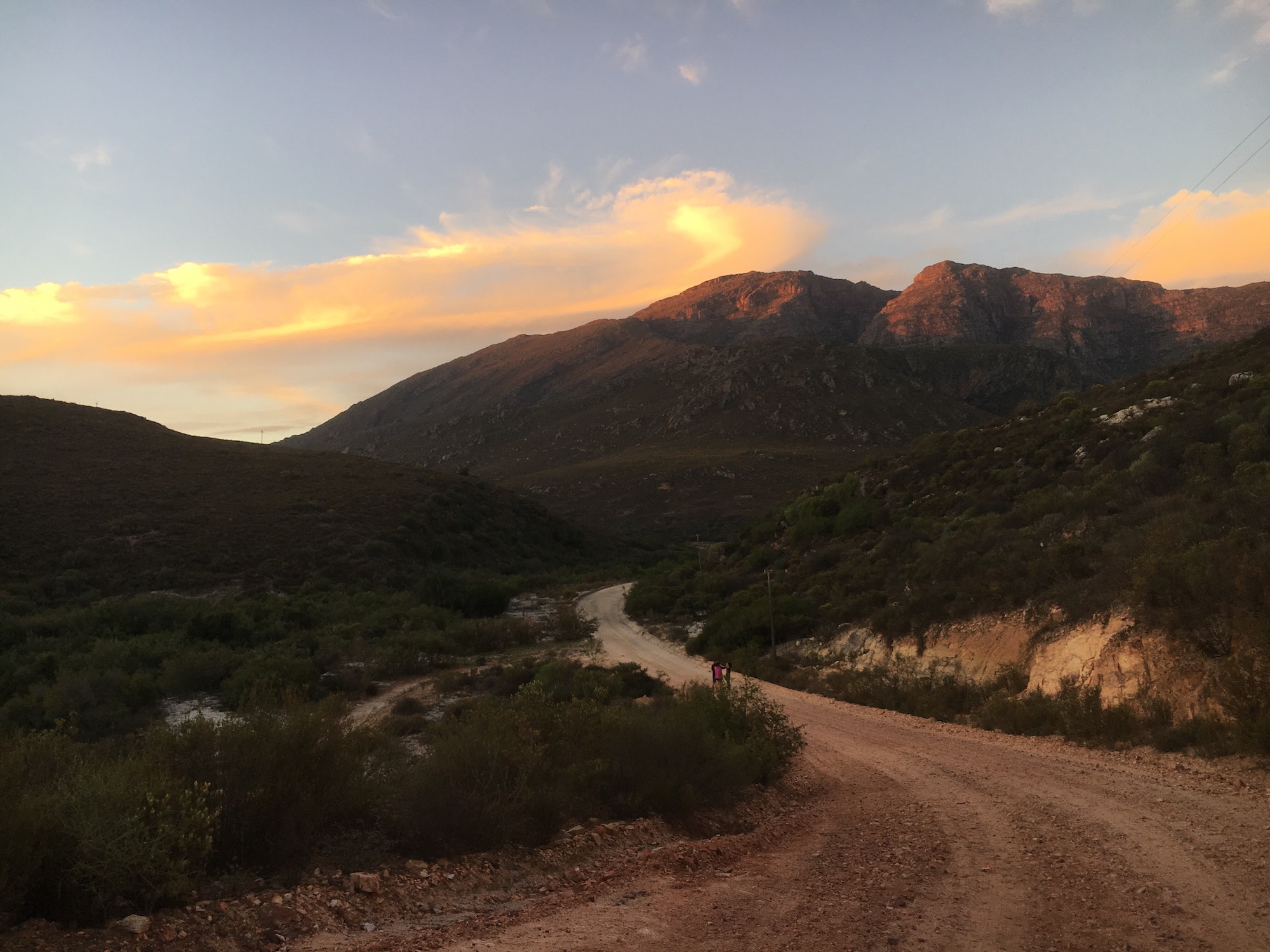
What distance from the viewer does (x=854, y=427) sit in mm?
111750

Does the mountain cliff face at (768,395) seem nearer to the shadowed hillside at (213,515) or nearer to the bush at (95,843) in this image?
the shadowed hillside at (213,515)

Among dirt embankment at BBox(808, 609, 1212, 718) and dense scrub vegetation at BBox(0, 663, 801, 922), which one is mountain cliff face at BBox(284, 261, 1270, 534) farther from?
dense scrub vegetation at BBox(0, 663, 801, 922)

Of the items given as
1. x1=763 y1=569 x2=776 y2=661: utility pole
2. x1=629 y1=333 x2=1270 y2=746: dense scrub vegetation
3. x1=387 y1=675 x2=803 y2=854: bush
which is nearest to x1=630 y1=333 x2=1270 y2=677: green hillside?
x1=629 y1=333 x2=1270 y2=746: dense scrub vegetation

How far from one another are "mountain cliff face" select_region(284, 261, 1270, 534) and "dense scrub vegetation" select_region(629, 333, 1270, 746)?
1316 inches

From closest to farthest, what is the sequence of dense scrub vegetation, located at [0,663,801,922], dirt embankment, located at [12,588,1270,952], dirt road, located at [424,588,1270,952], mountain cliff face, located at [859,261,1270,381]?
dense scrub vegetation, located at [0,663,801,922], dirt embankment, located at [12,588,1270,952], dirt road, located at [424,588,1270,952], mountain cliff face, located at [859,261,1270,381]

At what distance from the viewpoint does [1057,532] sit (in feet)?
65.7

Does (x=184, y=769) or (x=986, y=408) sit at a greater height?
(x=986, y=408)

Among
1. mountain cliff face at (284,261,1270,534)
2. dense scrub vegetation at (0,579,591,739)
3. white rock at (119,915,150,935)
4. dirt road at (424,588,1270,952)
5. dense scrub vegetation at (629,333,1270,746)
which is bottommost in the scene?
dense scrub vegetation at (0,579,591,739)

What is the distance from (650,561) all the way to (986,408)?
273ft

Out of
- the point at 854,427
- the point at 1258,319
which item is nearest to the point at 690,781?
the point at 854,427

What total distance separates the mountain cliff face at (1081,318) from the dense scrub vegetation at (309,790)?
162 meters

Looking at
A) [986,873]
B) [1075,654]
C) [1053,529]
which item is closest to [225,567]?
[1053,529]

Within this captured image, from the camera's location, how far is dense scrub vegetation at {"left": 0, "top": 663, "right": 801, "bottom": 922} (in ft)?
18.2

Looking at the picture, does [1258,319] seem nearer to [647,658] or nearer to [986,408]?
[986,408]
